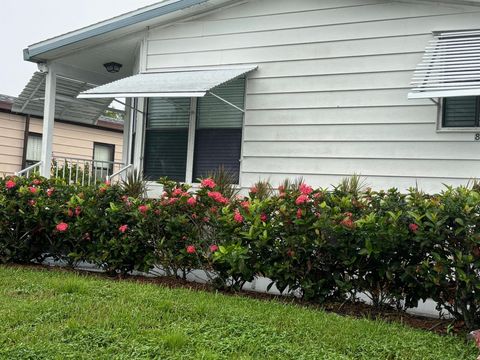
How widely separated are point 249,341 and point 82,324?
1200mm

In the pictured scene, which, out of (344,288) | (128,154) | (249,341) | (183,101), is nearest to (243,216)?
(344,288)

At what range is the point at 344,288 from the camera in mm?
4582

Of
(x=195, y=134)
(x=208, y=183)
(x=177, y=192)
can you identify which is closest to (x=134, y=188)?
(x=177, y=192)

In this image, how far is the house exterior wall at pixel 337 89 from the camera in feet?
19.8

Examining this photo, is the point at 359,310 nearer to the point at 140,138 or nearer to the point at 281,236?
the point at 281,236

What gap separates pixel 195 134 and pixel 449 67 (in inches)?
138

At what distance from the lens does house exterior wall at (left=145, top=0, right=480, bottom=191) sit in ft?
19.8

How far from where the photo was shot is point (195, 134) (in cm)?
756

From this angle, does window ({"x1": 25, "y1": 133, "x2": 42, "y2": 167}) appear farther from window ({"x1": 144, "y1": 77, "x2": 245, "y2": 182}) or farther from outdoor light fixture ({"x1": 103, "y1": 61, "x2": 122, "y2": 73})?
window ({"x1": 144, "y1": 77, "x2": 245, "y2": 182})

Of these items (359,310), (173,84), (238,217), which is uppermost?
(173,84)

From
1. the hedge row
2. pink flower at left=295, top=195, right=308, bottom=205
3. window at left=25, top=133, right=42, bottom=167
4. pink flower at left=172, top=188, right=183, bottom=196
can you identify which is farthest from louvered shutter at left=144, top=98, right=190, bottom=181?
window at left=25, top=133, right=42, bottom=167

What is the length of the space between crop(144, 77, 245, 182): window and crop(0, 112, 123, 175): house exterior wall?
528 cm

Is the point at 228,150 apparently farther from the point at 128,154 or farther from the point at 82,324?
the point at 82,324

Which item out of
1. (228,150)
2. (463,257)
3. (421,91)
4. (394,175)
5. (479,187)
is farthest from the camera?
(228,150)
